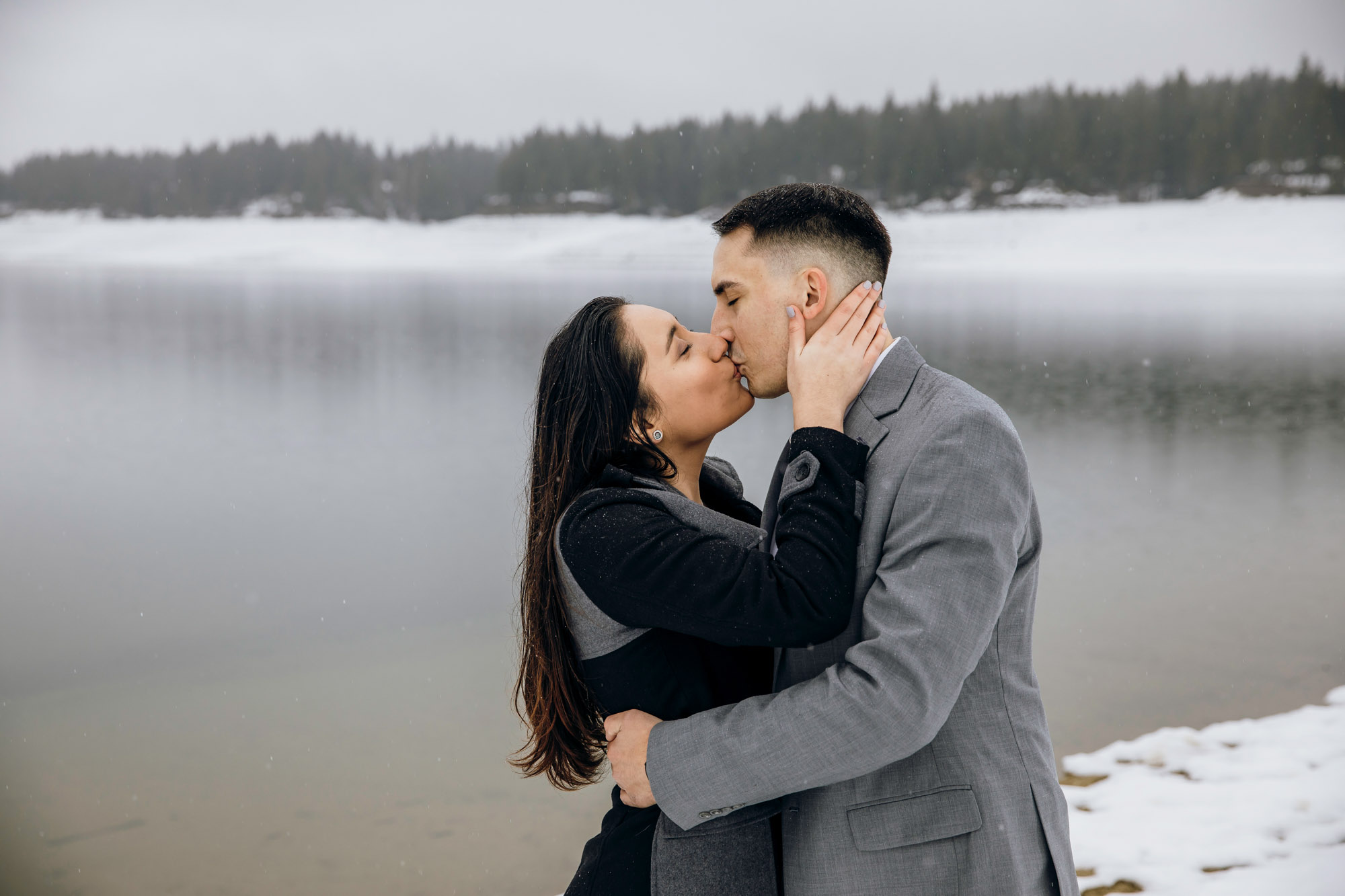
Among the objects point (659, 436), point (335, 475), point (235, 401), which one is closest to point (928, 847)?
point (659, 436)

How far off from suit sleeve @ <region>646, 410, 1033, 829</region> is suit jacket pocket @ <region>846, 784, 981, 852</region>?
0.14 metres

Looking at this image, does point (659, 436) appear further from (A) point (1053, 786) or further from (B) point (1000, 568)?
(A) point (1053, 786)

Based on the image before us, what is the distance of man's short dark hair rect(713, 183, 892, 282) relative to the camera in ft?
6.77

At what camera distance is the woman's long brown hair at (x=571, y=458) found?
2.11 m

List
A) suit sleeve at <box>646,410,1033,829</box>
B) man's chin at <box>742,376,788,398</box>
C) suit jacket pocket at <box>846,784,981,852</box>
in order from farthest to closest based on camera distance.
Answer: man's chin at <box>742,376,788,398</box> < suit jacket pocket at <box>846,784,981,852</box> < suit sleeve at <box>646,410,1033,829</box>

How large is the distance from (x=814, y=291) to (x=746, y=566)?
2.23ft

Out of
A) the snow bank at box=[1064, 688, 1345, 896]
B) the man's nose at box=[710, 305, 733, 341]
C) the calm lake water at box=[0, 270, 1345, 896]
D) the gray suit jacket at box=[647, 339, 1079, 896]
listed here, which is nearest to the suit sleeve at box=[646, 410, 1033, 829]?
the gray suit jacket at box=[647, 339, 1079, 896]

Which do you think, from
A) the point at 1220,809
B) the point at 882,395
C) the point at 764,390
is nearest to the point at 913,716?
the point at 882,395

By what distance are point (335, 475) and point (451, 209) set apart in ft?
178

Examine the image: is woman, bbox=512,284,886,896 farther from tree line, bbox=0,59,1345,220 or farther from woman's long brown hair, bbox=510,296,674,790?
tree line, bbox=0,59,1345,220

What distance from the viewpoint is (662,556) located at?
1.80 m

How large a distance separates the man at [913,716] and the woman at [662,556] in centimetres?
8

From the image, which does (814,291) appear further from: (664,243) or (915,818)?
(664,243)

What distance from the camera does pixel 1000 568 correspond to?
1572 millimetres
